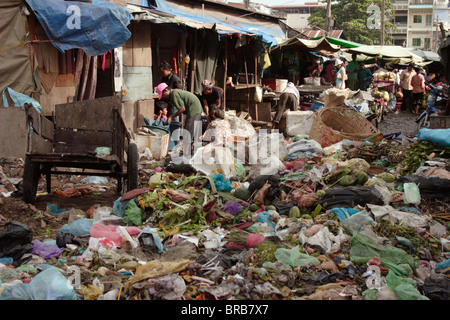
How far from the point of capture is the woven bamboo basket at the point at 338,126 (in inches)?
387

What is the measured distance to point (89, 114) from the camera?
6914 mm

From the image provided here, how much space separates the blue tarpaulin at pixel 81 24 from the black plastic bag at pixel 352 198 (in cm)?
501

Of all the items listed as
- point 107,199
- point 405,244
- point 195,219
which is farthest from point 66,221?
point 405,244

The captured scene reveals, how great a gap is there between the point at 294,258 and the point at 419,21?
2843 inches

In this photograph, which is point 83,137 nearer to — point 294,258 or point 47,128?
point 47,128

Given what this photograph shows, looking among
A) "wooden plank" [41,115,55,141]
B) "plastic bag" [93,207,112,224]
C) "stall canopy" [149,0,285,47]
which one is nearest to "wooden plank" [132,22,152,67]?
"stall canopy" [149,0,285,47]

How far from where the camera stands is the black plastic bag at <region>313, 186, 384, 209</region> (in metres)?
6.14

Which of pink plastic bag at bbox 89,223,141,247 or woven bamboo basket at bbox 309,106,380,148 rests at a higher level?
woven bamboo basket at bbox 309,106,380,148

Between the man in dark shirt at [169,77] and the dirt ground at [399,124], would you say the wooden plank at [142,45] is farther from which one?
the dirt ground at [399,124]

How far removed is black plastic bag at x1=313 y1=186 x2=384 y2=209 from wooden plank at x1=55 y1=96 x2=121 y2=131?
10.2ft

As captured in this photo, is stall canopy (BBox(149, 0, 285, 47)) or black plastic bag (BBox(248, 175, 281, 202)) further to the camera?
stall canopy (BBox(149, 0, 285, 47))

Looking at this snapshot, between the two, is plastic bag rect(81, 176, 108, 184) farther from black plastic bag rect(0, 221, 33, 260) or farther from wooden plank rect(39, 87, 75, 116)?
black plastic bag rect(0, 221, 33, 260)

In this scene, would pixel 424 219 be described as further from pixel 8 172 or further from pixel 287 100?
pixel 287 100

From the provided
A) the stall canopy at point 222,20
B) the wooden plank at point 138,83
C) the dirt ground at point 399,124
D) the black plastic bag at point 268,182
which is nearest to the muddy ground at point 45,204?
the black plastic bag at point 268,182
